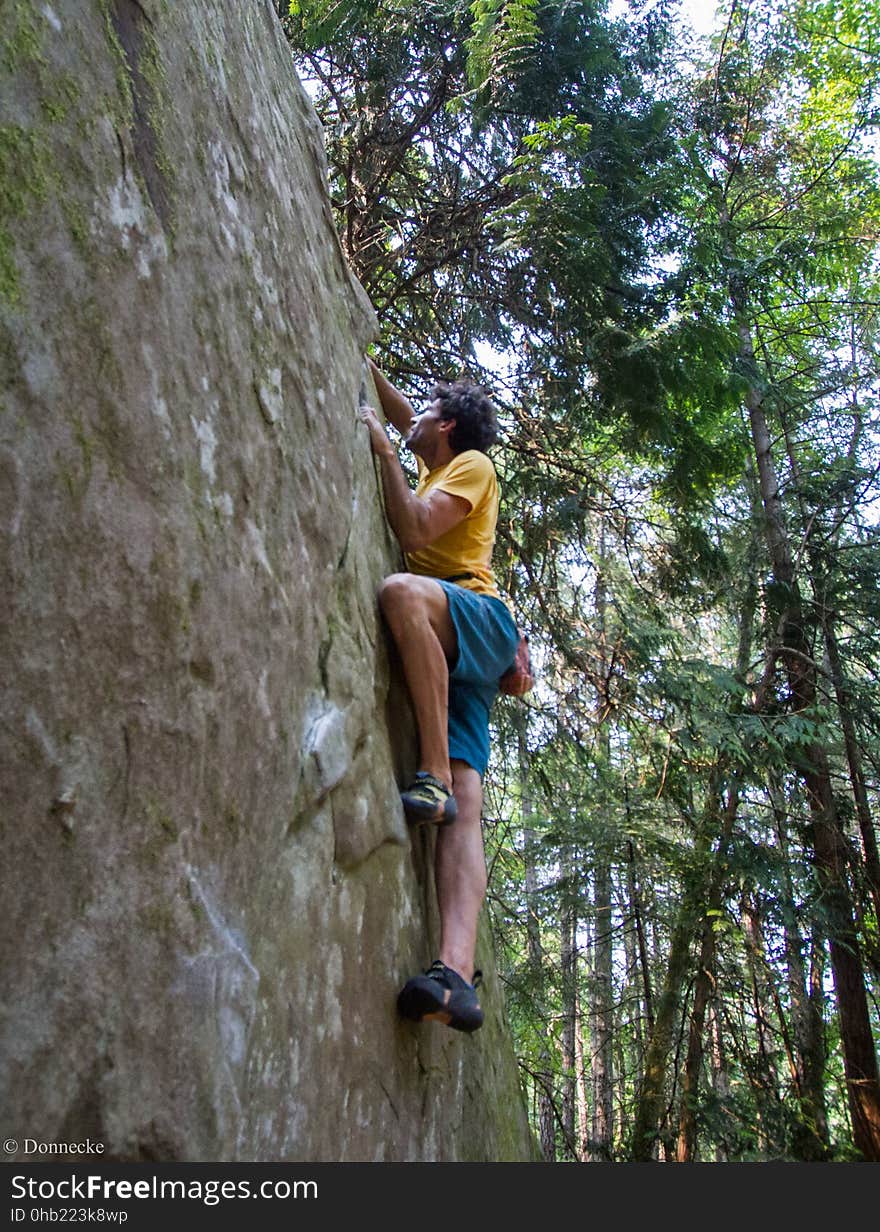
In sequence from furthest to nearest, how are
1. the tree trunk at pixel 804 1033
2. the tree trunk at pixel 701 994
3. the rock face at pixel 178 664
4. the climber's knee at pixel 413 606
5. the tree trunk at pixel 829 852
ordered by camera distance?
the tree trunk at pixel 829 852 < the tree trunk at pixel 701 994 < the tree trunk at pixel 804 1033 < the climber's knee at pixel 413 606 < the rock face at pixel 178 664

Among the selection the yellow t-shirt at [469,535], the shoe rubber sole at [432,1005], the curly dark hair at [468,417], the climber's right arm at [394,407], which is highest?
the climber's right arm at [394,407]

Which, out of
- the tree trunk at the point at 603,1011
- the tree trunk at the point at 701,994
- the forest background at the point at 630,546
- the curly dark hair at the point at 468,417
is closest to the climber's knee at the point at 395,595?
the curly dark hair at the point at 468,417

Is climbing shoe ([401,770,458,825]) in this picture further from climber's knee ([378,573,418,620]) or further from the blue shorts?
climber's knee ([378,573,418,620])

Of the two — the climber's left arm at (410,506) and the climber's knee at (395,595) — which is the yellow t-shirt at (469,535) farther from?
the climber's knee at (395,595)

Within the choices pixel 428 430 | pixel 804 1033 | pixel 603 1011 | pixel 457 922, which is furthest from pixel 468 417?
pixel 804 1033

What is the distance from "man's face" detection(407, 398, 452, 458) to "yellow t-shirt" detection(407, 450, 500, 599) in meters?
0.33

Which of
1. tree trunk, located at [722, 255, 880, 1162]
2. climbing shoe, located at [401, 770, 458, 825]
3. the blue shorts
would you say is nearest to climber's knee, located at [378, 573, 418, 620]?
the blue shorts

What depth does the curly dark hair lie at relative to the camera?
448cm

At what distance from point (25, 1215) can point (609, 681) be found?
6.48 meters

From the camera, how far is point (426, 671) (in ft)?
11.9

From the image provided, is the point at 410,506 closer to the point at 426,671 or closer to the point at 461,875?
the point at 426,671

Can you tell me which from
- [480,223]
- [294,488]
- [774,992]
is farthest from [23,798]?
[774,992]

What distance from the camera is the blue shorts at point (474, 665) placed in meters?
3.81

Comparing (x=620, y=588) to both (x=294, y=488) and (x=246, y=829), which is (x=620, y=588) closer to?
(x=294, y=488)
